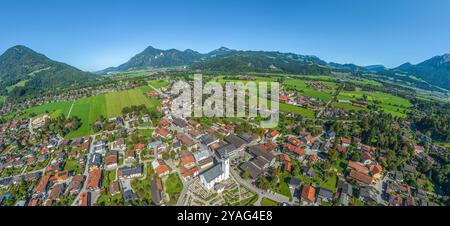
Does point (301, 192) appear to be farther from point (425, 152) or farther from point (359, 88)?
point (359, 88)

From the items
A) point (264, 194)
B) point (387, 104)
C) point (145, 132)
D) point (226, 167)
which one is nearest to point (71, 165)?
point (145, 132)

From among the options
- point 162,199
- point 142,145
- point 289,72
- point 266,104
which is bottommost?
point 162,199

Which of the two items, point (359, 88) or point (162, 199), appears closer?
point (162, 199)

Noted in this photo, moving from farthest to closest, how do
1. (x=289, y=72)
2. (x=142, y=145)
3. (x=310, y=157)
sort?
(x=289, y=72) → (x=142, y=145) → (x=310, y=157)

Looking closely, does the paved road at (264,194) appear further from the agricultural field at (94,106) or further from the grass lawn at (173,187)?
the agricultural field at (94,106)

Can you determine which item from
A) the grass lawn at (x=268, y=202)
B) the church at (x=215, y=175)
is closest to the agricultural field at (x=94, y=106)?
the church at (x=215, y=175)

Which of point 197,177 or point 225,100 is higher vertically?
point 225,100

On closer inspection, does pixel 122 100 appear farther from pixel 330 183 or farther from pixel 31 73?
pixel 31 73
